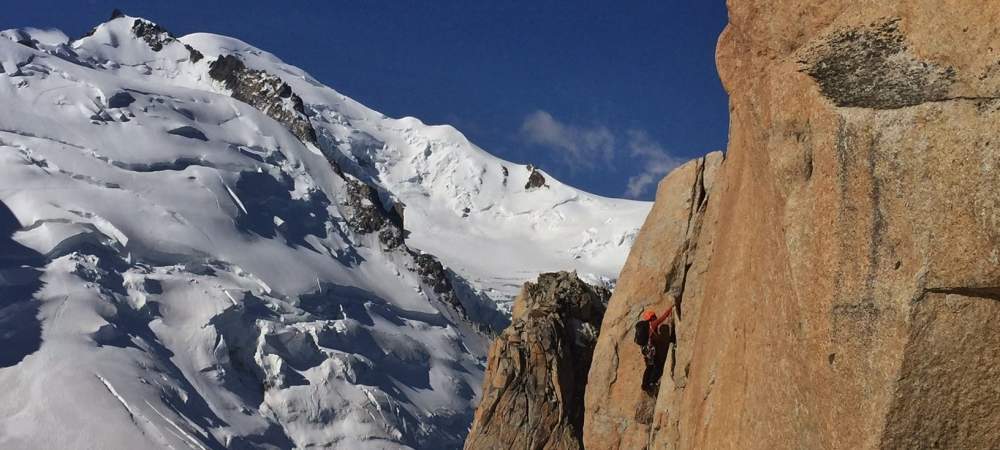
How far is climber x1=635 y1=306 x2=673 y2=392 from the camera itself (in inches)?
423

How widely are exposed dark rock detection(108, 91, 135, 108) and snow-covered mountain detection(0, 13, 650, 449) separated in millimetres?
99

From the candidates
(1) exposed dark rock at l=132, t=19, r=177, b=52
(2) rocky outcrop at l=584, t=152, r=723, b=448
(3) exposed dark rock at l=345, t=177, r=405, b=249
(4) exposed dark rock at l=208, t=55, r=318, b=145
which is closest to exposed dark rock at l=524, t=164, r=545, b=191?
(3) exposed dark rock at l=345, t=177, r=405, b=249

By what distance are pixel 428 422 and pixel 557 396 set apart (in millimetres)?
35695

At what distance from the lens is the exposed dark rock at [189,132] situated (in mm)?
62875

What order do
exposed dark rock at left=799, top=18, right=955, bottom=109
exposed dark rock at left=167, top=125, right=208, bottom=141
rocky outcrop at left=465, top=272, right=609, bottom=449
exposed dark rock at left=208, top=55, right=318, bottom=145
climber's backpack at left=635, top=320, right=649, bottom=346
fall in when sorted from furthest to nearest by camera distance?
1. exposed dark rock at left=208, top=55, right=318, bottom=145
2. exposed dark rock at left=167, top=125, right=208, bottom=141
3. rocky outcrop at left=465, top=272, right=609, bottom=449
4. climber's backpack at left=635, top=320, right=649, bottom=346
5. exposed dark rock at left=799, top=18, right=955, bottom=109

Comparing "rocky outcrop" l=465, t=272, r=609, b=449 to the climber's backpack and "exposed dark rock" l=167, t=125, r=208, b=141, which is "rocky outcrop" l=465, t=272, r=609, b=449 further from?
"exposed dark rock" l=167, t=125, r=208, b=141

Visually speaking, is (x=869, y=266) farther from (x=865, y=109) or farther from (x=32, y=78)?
(x=32, y=78)

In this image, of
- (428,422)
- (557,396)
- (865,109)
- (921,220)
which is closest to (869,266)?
(921,220)

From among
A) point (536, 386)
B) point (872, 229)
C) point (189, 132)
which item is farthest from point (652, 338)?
point (189, 132)

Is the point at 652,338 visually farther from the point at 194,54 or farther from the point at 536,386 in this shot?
the point at 194,54

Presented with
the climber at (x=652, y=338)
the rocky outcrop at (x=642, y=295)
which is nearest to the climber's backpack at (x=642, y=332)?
the climber at (x=652, y=338)

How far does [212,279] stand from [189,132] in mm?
17527

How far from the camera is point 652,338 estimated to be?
10.8 m

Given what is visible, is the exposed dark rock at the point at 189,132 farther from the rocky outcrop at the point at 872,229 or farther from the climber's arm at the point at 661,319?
the rocky outcrop at the point at 872,229
